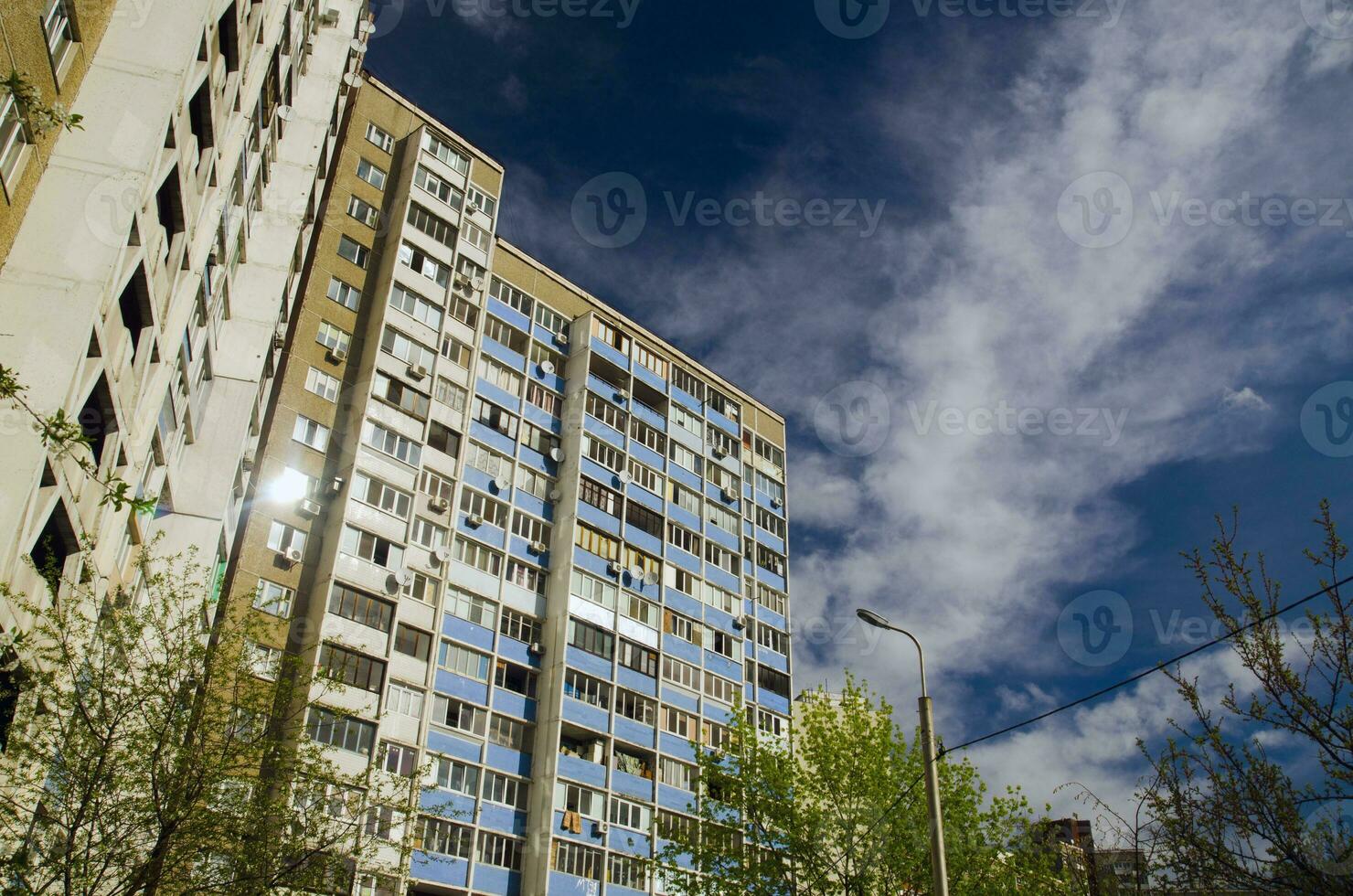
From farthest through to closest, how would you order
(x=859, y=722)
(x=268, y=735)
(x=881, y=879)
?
(x=859, y=722), (x=881, y=879), (x=268, y=735)

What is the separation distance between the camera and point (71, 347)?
1692cm

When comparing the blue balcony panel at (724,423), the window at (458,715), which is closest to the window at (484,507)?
the window at (458,715)

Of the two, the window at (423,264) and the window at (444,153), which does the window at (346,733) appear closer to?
the window at (423,264)

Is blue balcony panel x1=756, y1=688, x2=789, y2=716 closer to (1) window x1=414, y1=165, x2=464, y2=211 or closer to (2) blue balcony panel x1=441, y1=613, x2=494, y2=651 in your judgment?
(2) blue balcony panel x1=441, y1=613, x2=494, y2=651

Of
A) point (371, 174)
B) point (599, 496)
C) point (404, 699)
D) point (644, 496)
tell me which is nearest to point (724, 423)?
point (644, 496)

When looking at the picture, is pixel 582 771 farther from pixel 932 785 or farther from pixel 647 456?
pixel 932 785

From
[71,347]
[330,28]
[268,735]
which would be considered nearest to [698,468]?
[330,28]

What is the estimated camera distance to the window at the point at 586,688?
1642 inches

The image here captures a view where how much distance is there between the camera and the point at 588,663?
1688 inches

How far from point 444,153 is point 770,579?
27.4 m

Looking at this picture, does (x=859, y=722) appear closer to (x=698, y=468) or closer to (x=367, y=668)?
(x=367, y=668)

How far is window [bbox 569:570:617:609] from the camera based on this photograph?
44062 millimetres

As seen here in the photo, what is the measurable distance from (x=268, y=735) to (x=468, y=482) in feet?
74.6

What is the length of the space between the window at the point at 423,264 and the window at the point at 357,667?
17333 millimetres
